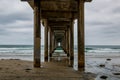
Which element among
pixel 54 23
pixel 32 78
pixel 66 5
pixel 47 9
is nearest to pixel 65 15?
pixel 47 9

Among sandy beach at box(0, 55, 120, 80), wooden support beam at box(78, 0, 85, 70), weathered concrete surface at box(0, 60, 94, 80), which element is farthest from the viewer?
wooden support beam at box(78, 0, 85, 70)

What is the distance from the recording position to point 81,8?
13.8m

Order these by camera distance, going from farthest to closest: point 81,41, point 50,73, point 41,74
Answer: point 81,41
point 50,73
point 41,74

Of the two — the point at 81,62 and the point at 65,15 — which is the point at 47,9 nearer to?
the point at 65,15

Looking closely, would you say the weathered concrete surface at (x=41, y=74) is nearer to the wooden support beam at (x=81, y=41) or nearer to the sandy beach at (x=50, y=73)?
the sandy beach at (x=50, y=73)

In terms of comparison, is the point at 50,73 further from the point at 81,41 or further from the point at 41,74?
the point at 81,41

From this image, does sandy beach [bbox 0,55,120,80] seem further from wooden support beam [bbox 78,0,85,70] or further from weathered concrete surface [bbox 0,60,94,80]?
wooden support beam [bbox 78,0,85,70]

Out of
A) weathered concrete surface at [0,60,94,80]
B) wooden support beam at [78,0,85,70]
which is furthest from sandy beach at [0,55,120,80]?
wooden support beam at [78,0,85,70]

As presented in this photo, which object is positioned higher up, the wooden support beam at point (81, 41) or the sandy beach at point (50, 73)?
the wooden support beam at point (81, 41)

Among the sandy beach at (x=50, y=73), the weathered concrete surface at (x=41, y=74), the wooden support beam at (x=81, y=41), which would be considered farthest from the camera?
the wooden support beam at (x=81, y=41)

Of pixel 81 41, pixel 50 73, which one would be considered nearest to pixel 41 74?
pixel 50 73

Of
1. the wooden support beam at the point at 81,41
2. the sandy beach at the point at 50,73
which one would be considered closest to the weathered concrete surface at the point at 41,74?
the sandy beach at the point at 50,73

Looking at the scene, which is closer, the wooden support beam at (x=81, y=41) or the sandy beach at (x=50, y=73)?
the sandy beach at (x=50, y=73)

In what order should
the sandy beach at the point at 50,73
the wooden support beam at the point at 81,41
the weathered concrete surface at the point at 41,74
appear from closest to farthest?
the weathered concrete surface at the point at 41,74, the sandy beach at the point at 50,73, the wooden support beam at the point at 81,41
